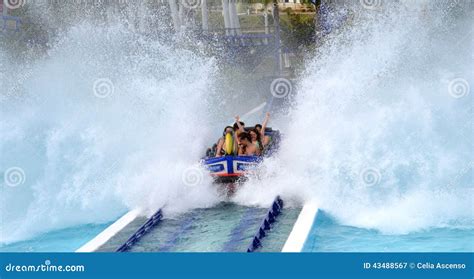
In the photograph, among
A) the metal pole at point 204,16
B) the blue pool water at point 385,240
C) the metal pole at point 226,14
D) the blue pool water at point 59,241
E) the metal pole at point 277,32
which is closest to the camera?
the blue pool water at point 385,240

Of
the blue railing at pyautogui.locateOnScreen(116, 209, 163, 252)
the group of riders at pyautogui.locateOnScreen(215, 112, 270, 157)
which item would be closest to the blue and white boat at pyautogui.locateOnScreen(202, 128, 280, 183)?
the group of riders at pyautogui.locateOnScreen(215, 112, 270, 157)

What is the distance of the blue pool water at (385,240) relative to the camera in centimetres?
665

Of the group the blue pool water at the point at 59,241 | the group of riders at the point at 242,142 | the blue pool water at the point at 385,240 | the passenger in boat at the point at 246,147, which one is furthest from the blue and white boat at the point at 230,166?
the blue pool water at the point at 385,240

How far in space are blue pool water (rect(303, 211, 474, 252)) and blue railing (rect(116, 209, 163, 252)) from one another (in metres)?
1.26

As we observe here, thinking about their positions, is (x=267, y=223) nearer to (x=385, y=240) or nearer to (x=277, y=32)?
(x=385, y=240)

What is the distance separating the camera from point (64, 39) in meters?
15.7

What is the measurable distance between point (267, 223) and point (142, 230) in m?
0.96

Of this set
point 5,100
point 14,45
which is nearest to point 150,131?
point 5,100

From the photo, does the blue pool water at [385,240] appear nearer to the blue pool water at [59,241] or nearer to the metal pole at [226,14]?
the blue pool water at [59,241]

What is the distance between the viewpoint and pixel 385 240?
274 inches

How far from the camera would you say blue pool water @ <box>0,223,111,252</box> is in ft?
24.0

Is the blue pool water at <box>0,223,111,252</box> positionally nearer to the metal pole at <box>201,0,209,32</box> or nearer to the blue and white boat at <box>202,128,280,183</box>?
the blue and white boat at <box>202,128,280,183</box>

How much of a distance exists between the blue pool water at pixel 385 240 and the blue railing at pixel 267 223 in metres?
0.34
